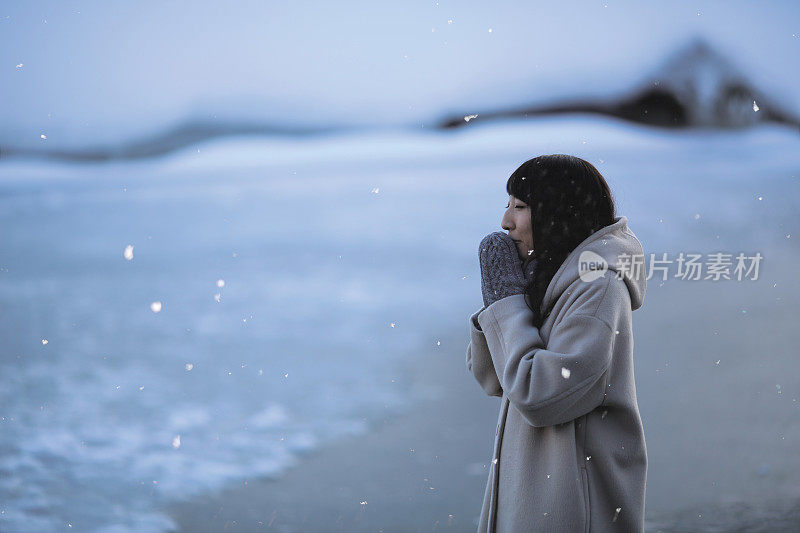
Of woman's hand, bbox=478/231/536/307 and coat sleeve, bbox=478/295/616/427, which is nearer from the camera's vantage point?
coat sleeve, bbox=478/295/616/427

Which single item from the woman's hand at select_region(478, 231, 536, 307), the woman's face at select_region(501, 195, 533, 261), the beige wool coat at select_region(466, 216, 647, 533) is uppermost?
the woman's face at select_region(501, 195, 533, 261)

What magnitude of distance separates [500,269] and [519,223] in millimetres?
62

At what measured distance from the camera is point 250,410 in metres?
2.96

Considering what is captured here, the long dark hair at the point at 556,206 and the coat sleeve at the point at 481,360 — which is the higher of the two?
the long dark hair at the point at 556,206

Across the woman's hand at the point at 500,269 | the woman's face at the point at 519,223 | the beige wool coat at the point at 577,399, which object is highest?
the woman's face at the point at 519,223

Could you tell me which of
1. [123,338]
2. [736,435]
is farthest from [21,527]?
[736,435]

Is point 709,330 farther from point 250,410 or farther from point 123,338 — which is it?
point 123,338

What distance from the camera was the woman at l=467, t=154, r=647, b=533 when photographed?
84 cm

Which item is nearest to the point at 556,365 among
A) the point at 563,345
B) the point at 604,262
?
the point at 563,345

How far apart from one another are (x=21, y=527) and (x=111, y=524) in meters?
0.26

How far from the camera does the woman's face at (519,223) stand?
0.92 m

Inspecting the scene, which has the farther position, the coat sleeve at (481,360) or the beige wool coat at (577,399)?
the coat sleeve at (481,360)

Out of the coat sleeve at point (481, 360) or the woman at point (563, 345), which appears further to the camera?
the coat sleeve at point (481, 360)

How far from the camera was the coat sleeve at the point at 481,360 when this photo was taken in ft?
3.11
